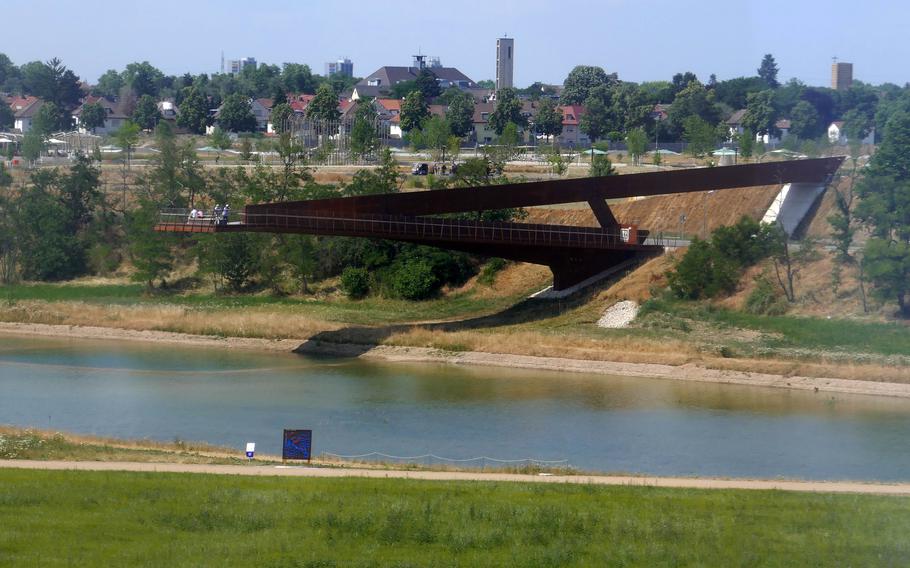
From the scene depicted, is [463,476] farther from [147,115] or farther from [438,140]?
[147,115]

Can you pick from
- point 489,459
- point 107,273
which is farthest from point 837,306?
point 107,273

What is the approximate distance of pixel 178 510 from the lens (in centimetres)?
1725

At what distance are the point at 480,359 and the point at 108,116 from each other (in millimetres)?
88613

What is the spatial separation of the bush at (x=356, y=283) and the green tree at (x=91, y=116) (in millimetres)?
66691

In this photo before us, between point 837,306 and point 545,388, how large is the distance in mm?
12861

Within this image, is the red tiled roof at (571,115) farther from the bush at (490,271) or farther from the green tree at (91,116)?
the bush at (490,271)

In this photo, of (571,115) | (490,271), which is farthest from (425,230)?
(571,115)

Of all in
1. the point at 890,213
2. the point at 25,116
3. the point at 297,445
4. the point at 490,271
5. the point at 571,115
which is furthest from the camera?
the point at 25,116

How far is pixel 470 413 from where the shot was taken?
33.6 m

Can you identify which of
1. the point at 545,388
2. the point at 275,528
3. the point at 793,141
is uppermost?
the point at 793,141

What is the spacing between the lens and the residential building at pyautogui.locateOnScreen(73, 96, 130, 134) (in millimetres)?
119688

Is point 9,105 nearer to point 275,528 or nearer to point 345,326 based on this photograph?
point 345,326

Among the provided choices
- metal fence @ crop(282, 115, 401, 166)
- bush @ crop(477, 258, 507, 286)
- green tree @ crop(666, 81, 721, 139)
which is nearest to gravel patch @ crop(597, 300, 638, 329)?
bush @ crop(477, 258, 507, 286)

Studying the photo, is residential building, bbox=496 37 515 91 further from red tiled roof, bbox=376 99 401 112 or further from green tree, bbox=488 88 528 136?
green tree, bbox=488 88 528 136
